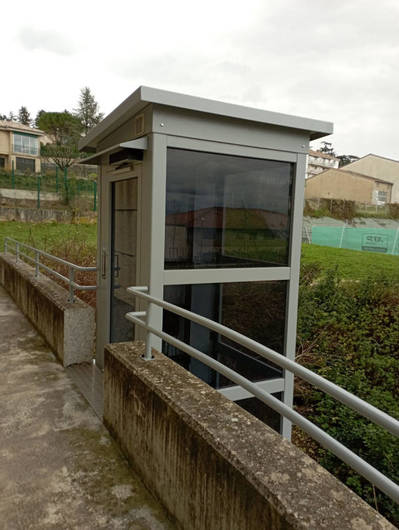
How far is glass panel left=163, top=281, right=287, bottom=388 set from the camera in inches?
167

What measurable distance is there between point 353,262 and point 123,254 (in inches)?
537

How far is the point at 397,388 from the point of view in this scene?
8281 millimetres

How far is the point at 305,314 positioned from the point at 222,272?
21.3 feet

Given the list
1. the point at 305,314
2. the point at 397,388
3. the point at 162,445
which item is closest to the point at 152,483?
the point at 162,445

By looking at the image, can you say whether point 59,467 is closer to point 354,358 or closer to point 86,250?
point 354,358

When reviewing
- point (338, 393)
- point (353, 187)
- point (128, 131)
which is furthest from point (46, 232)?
point (353, 187)

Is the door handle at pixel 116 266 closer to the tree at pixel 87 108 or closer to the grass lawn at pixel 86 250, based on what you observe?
the grass lawn at pixel 86 250

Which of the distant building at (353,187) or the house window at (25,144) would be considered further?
the distant building at (353,187)

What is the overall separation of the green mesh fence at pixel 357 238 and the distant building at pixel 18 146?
27053mm

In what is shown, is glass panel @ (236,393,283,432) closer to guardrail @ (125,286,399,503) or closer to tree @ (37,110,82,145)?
guardrail @ (125,286,399,503)

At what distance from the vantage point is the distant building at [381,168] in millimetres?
44938

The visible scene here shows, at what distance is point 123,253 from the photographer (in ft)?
14.3

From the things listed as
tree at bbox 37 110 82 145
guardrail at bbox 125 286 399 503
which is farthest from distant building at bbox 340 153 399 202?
guardrail at bbox 125 286 399 503

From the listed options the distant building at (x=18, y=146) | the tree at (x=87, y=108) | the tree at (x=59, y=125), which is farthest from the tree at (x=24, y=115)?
the distant building at (x=18, y=146)
